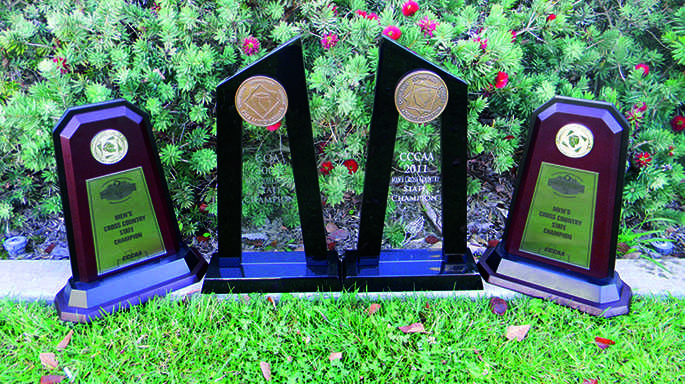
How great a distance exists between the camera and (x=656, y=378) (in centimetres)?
192

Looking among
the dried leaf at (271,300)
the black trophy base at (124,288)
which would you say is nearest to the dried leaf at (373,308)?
the dried leaf at (271,300)

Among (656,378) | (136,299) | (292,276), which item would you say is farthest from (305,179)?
(656,378)

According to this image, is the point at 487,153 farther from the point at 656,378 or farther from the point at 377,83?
the point at 656,378

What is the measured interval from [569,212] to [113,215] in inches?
86.7

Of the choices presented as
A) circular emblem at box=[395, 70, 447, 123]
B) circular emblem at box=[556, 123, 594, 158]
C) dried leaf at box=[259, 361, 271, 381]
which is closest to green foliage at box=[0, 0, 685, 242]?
circular emblem at box=[395, 70, 447, 123]

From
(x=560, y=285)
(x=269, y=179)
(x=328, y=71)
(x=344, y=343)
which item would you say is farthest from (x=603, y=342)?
(x=328, y=71)

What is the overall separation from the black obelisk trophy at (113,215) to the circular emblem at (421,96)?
1.22 m

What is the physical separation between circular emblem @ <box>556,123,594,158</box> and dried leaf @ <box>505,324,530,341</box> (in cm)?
85

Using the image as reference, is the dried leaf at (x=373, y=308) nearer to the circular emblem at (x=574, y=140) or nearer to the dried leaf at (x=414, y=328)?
the dried leaf at (x=414, y=328)

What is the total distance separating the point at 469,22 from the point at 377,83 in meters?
0.86

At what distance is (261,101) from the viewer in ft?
6.51

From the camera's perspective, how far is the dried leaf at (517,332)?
2.09 metres

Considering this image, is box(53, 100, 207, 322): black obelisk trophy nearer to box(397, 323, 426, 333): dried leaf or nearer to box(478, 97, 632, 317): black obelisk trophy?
box(397, 323, 426, 333): dried leaf

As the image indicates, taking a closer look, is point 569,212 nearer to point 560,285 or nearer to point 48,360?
point 560,285
